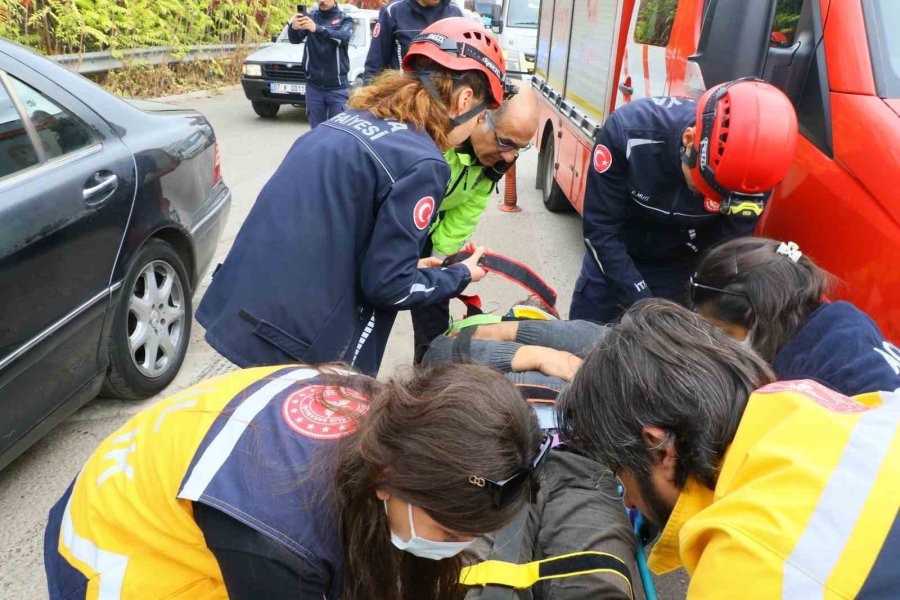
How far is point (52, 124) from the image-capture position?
2592mm

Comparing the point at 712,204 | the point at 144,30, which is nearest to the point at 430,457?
the point at 712,204

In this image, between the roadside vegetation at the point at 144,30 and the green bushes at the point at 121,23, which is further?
the roadside vegetation at the point at 144,30

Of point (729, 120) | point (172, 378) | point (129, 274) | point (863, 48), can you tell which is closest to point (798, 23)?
point (863, 48)

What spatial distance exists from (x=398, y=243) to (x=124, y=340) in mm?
1568

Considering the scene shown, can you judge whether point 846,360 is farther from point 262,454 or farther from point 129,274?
point 129,274

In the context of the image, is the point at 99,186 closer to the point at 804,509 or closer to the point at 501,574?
the point at 501,574

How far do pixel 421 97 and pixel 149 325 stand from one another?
5.84ft

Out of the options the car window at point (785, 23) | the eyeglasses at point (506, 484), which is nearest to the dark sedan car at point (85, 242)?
the eyeglasses at point (506, 484)

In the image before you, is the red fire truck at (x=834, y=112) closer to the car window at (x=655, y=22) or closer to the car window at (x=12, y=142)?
the car window at (x=655, y=22)

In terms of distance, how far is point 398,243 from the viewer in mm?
1862

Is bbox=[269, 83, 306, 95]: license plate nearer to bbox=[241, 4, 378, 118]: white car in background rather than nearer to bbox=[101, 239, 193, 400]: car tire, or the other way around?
bbox=[241, 4, 378, 118]: white car in background

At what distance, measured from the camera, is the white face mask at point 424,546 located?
1.19m

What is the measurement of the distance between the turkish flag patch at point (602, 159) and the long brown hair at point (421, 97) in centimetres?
66

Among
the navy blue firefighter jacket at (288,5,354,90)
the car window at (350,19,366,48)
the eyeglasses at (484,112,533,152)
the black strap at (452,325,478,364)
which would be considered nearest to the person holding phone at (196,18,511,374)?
the black strap at (452,325,478,364)
